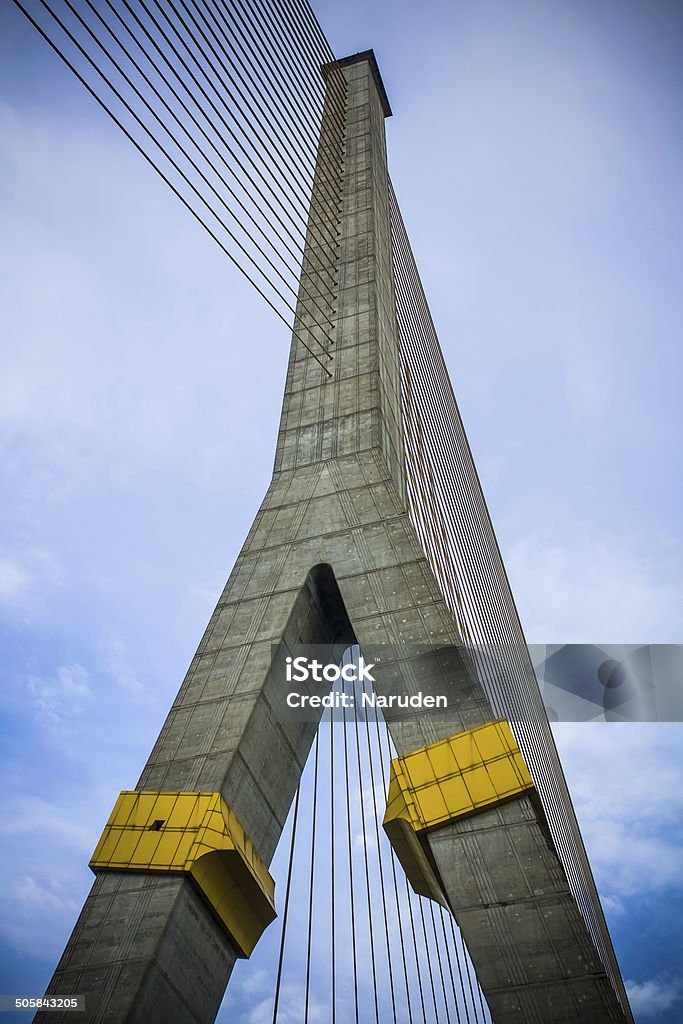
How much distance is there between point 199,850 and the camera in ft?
33.0

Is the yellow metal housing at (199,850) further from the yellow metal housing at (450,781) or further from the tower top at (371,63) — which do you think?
the tower top at (371,63)

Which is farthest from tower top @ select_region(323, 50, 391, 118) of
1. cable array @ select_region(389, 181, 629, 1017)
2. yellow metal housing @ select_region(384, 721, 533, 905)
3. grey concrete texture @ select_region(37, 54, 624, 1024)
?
yellow metal housing @ select_region(384, 721, 533, 905)

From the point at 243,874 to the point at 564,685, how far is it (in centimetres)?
748

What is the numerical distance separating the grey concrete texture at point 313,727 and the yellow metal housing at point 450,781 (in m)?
0.19

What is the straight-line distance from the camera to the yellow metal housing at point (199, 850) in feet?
33.2

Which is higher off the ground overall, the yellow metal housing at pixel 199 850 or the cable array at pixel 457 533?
the cable array at pixel 457 533

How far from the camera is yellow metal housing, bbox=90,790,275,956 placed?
1011 centimetres

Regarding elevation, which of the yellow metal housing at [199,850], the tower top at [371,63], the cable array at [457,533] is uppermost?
the tower top at [371,63]

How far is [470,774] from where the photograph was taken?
10.5m

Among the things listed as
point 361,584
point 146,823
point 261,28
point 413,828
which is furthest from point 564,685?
point 261,28

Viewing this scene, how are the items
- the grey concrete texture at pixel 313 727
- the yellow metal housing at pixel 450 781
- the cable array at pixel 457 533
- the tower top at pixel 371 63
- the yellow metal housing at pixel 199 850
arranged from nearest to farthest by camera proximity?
the grey concrete texture at pixel 313 727 < the yellow metal housing at pixel 199 850 < the yellow metal housing at pixel 450 781 < the cable array at pixel 457 533 < the tower top at pixel 371 63

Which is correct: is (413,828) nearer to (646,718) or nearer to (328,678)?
(328,678)

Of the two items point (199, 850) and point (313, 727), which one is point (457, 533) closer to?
point (313, 727)

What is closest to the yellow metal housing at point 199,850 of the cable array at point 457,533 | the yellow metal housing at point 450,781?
the yellow metal housing at point 450,781
